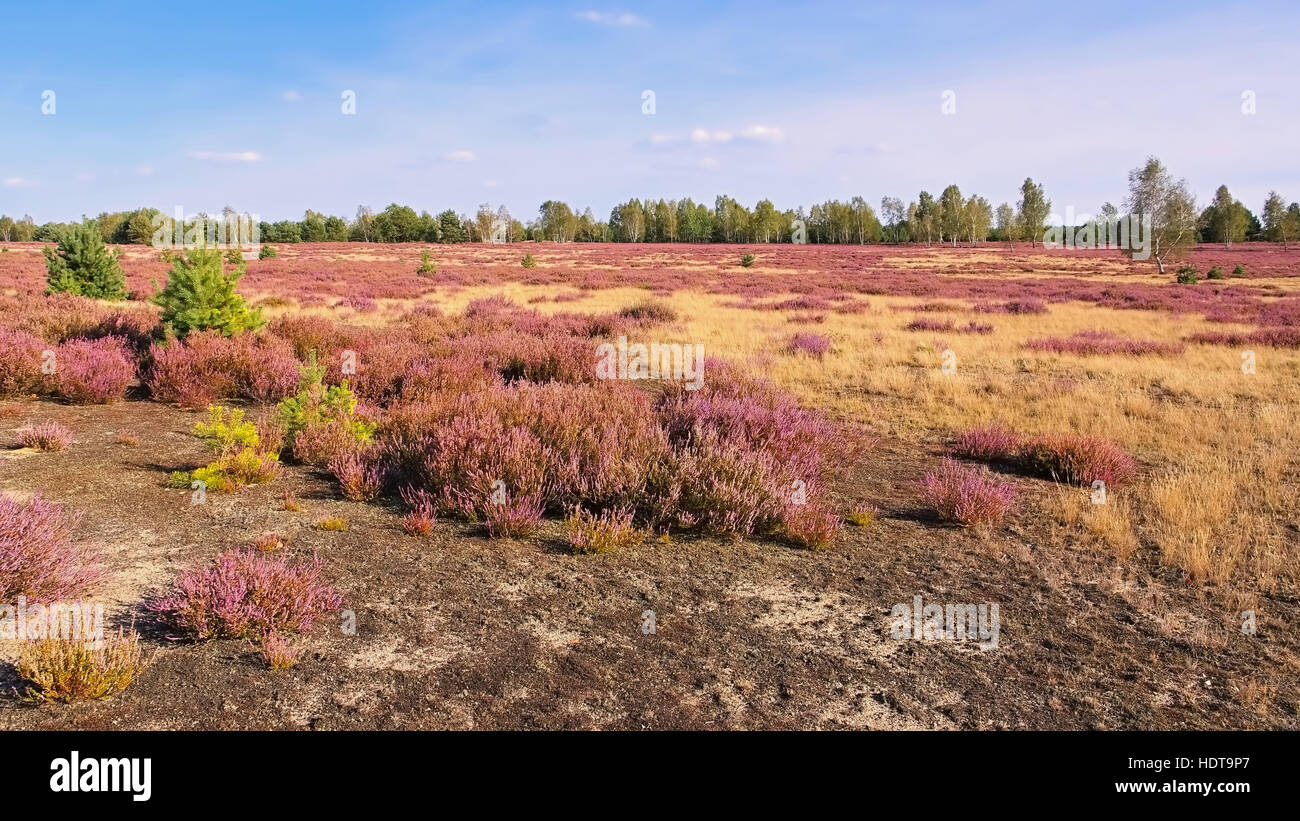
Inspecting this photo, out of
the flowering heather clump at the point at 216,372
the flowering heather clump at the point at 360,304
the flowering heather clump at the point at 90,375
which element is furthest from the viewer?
the flowering heather clump at the point at 360,304

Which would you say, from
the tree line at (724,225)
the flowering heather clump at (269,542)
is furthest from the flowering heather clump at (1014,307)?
the tree line at (724,225)

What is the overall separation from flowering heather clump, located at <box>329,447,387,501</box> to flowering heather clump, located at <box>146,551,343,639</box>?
192cm

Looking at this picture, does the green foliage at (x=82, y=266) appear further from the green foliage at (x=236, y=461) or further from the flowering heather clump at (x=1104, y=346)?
the flowering heather clump at (x=1104, y=346)

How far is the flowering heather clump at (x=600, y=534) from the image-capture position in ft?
16.2

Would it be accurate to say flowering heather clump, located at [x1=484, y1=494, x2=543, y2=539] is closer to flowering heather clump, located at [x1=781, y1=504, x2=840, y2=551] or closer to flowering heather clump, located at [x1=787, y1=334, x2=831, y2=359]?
flowering heather clump, located at [x1=781, y1=504, x2=840, y2=551]

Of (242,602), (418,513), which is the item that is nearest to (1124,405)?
(418,513)

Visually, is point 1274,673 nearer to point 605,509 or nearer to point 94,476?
point 605,509

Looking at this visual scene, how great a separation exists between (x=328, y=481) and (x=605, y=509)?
8.77 ft

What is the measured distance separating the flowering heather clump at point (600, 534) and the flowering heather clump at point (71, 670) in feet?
8.20

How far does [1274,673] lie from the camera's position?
357cm

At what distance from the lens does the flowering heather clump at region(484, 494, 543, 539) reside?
16.8 ft

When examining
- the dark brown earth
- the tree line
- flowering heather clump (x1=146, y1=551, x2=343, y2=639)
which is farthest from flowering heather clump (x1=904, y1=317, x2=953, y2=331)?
the tree line

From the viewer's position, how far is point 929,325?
1827 centimetres
